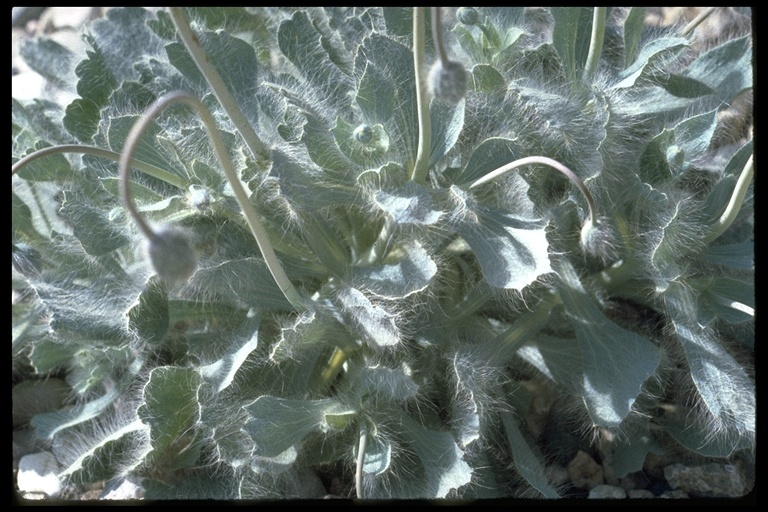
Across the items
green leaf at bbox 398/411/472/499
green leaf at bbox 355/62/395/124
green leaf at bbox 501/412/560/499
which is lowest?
green leaf at bbox 501/412/560/499

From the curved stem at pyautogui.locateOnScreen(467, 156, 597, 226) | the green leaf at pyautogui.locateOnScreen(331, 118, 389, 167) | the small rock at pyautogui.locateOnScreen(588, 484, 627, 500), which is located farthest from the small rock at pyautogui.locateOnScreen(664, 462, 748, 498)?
the green leaf at pyautogui.locateOnScreen(331, 118, 389, 167)

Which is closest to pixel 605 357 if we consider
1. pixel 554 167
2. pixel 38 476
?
pixel 554 167

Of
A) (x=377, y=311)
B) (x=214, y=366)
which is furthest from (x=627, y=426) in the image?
(x=214, y=366)

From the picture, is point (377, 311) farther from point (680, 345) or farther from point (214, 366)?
point (680, 345)

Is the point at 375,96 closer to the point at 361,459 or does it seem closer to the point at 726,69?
the point at 361,459

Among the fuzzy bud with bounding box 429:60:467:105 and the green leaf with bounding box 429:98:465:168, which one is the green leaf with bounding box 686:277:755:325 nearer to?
the green leaf with bounding box 429:98:465:168

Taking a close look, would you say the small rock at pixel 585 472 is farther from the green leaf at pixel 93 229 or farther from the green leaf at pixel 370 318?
the green leaf at pixel 93 229

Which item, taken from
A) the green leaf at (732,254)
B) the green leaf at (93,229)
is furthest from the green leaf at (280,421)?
the green leaf at (732,254)
